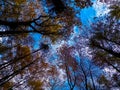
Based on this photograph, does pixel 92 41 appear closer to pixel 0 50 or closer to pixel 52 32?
pixel 52 32

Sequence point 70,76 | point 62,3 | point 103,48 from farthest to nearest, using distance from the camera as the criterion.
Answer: point 70,76, point 103,48, point 62,3

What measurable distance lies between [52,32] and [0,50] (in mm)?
4059

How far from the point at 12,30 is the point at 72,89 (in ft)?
38.0

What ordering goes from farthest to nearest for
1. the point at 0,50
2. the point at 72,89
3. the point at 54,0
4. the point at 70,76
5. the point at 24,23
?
the point at 70,76
the point at 72,89
the point at 0,50
the point at 24,23
the point at 54,0

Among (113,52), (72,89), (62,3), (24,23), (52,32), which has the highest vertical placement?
(62,3)

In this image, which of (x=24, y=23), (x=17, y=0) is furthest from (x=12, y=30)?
(x=17, y=0)

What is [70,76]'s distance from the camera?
2384cm

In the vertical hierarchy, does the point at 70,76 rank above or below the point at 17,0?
below

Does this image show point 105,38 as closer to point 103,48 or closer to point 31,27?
point 103,48

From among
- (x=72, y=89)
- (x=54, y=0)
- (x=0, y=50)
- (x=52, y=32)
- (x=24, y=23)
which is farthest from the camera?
(x=72, y=89)

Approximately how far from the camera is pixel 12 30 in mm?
12352

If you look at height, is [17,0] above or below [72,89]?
above

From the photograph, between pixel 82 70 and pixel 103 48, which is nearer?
pixel 103 48

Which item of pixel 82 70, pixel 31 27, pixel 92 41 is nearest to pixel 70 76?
pixel 82 70
